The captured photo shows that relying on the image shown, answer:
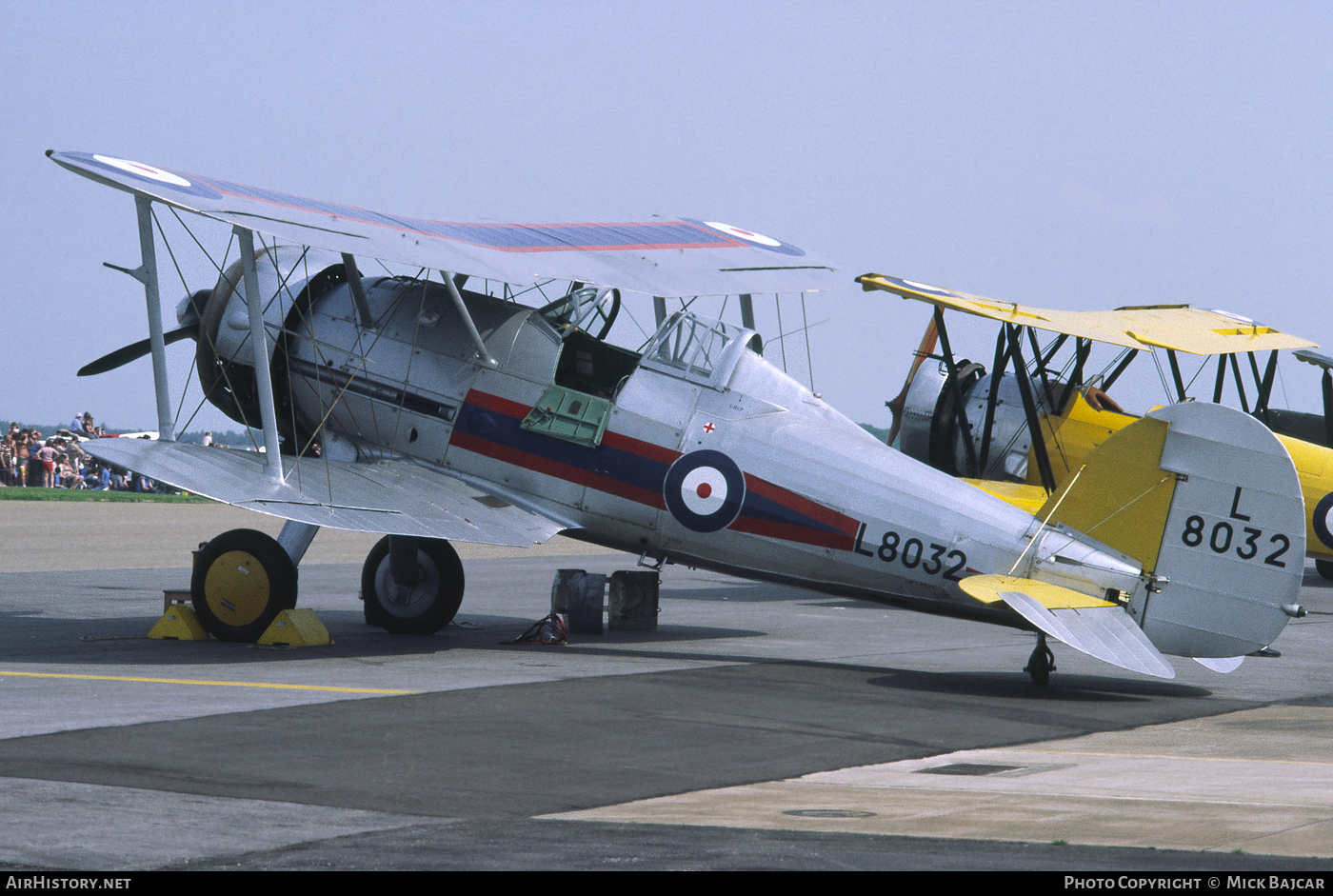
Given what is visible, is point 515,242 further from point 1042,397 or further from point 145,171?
point 1042,397

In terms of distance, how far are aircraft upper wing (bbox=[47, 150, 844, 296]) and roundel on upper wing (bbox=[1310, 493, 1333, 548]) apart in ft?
25.0

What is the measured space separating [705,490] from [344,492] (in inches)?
115

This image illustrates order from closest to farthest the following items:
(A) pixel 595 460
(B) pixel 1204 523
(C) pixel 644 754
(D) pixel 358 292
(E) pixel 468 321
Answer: (C) pixel 644 754, (B) pixel 1204 523, (A) pixel 595 460, (E) pixel 468 321, (D) pixel 358 292

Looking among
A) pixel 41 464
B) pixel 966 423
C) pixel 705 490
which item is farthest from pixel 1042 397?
pixel 41 464

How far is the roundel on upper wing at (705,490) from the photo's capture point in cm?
1215

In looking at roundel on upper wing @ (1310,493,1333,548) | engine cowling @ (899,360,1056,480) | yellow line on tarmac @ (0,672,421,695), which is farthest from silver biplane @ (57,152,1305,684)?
roundel on upper wing @ (1310,493,1333,548)

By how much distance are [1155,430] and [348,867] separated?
7026mm

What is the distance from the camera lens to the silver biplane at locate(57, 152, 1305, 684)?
10211 mm

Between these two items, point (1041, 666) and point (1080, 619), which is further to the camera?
point (1041, 666)

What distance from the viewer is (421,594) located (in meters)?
14.2

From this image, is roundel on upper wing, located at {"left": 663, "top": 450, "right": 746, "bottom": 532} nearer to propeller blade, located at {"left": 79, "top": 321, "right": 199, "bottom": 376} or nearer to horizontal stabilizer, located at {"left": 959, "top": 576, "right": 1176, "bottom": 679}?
horizontal stabilizer, located at {"left": 959, "top": 576, "right": 1176, "bottom": 679}

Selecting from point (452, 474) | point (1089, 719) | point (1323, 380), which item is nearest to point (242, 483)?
point (452, 474)
